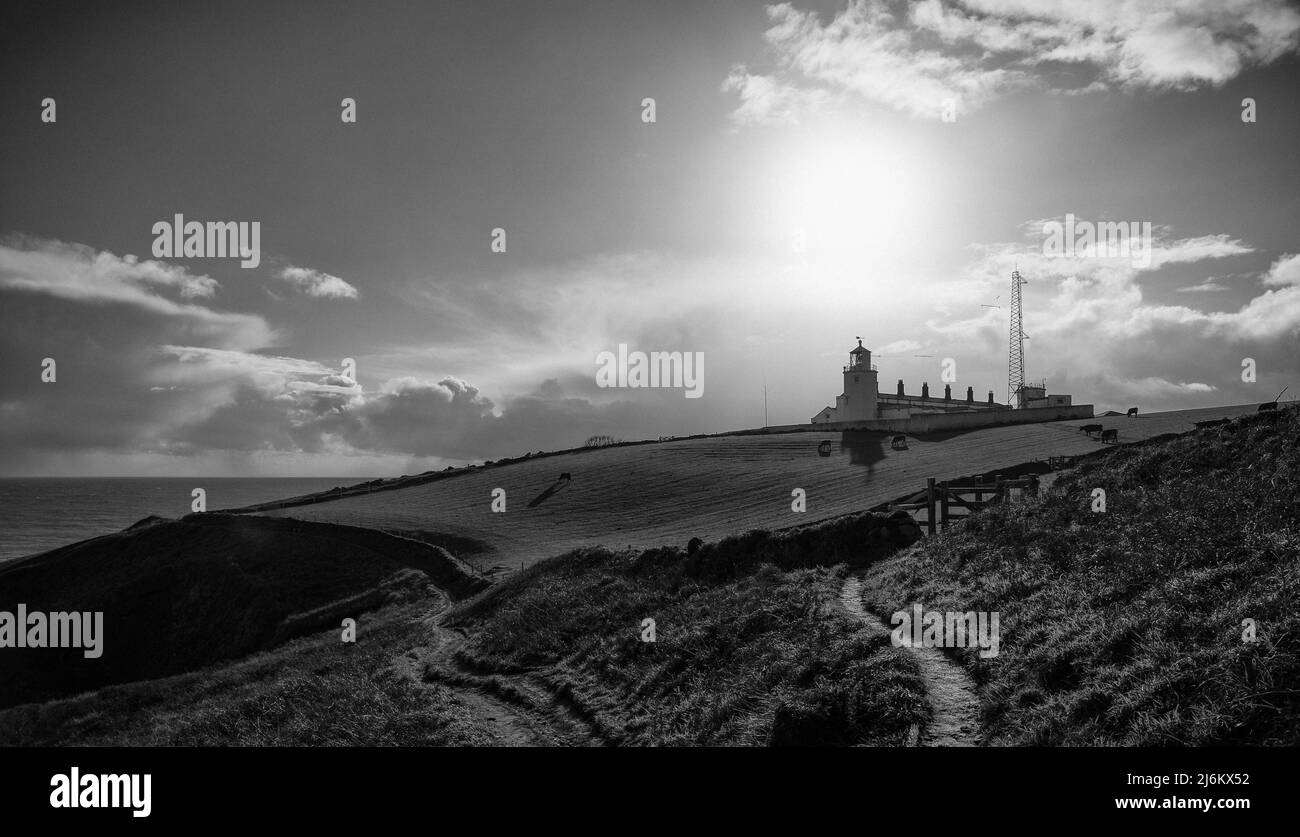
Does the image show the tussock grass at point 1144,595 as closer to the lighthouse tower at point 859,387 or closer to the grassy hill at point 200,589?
the grassy hill at point 200,589

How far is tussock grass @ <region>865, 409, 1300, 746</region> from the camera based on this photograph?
8641mm

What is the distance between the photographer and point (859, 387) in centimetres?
9500

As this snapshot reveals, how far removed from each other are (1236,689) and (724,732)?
7.01 metres

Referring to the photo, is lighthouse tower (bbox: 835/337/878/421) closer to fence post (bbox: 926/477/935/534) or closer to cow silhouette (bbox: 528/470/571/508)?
cow silhouette (bbox: 528/470/571/508)

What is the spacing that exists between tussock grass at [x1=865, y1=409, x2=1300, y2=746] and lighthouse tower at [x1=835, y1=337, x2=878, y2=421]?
72.5 metres

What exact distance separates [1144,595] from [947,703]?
418 cm

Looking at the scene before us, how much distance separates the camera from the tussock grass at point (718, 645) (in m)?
11.6

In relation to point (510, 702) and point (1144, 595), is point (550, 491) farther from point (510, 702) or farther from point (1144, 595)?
point (1144, 595)

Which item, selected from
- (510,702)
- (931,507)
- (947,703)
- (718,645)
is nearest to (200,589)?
(510,702)

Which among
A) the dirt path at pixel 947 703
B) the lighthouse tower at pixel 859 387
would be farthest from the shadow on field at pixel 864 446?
the dirt path at pixel 947 703

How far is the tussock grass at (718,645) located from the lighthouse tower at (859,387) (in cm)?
7148
